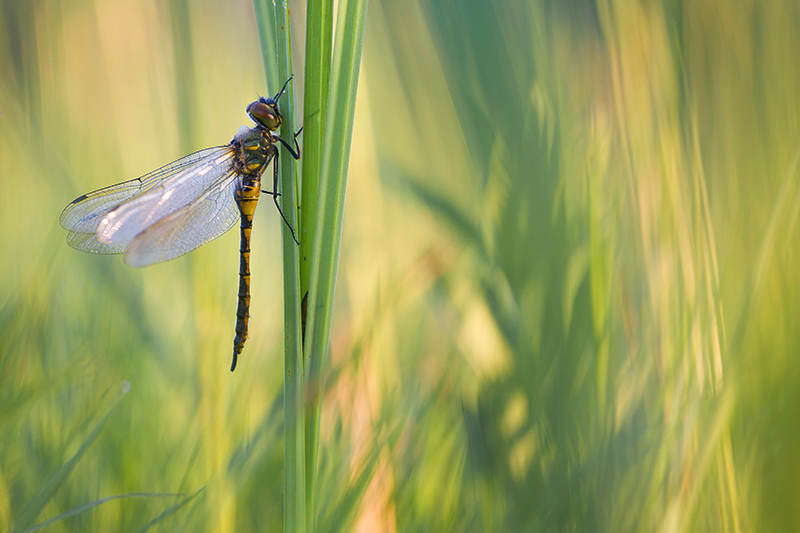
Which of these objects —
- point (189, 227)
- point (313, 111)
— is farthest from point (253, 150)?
point (313, 111)

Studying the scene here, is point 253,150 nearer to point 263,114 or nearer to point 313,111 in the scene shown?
point 263,114

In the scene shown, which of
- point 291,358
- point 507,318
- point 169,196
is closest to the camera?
point 291,358

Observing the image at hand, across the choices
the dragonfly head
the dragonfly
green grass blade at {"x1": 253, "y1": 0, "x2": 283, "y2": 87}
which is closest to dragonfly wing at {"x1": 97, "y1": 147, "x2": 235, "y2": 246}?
the dragonfly

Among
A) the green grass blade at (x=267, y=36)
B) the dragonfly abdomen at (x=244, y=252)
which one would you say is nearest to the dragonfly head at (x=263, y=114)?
the dragonfly abdomen at (x=244, y=252)

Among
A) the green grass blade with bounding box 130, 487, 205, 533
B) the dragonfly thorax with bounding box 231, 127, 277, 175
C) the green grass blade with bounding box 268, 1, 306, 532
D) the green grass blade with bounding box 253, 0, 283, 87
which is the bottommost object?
the green grass blade with bounding box 130, 487, 205, 533

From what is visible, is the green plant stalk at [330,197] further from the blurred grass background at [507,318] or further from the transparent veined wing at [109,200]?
the transparent veined wing at [109,200]

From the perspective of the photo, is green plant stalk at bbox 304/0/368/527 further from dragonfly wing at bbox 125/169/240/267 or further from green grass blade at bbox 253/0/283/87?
dragonfly wing at bbox 125/169/240/267
